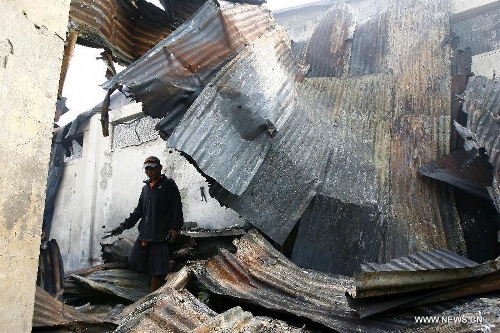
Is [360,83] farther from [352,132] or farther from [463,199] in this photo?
[463,199]

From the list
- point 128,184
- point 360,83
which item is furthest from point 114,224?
point 360,83

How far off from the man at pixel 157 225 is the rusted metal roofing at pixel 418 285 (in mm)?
3120

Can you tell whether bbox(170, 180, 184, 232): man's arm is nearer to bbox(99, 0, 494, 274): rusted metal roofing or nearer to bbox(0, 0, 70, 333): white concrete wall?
bbox(99, 0, 494, 274): rusted metal roofing

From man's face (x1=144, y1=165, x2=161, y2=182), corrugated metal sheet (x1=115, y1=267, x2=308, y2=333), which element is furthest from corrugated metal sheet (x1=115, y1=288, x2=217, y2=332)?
man's face (x1=144, y1=165, x2=161, y2=182)

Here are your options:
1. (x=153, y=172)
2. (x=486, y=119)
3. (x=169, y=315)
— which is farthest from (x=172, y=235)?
(x=486, y=119)

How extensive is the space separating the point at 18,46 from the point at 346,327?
8.69 ft

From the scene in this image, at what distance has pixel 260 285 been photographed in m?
3.45

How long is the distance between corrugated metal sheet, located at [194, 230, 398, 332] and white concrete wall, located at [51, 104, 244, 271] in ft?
13.5

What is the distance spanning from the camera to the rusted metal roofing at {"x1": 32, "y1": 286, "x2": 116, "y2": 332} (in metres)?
2.63

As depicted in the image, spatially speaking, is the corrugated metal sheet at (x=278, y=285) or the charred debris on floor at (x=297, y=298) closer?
the charred debris on floor at (x=297, y=298)

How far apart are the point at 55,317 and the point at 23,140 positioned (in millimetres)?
1530

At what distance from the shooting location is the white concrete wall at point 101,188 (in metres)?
8.52

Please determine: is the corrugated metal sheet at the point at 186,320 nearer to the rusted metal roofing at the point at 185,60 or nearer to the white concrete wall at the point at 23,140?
the white concrete wall at the point at 23,140

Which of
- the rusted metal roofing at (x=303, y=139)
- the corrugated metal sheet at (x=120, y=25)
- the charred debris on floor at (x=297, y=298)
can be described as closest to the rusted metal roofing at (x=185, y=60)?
the rusted metal roofing at (x=303, y=139)
